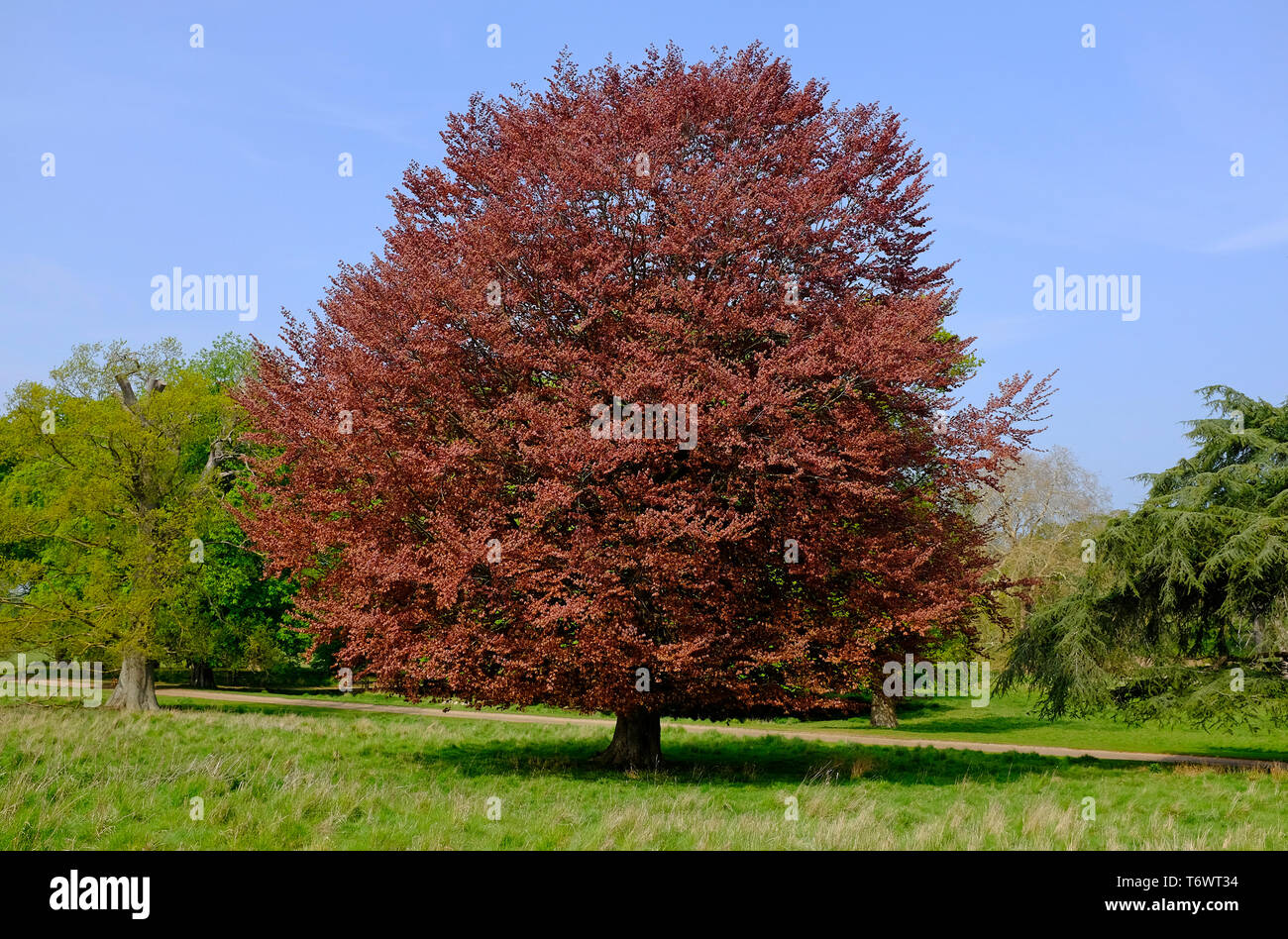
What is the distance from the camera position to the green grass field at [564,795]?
852cm

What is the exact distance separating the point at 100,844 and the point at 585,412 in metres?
7.20

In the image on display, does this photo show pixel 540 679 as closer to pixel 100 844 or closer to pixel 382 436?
pixel 382 436

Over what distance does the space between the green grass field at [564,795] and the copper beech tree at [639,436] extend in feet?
5.06

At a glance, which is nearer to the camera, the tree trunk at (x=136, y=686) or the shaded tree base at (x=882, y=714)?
the tree trunk at (x=136, y=686)

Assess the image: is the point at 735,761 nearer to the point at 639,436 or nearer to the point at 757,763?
the point at 757,763

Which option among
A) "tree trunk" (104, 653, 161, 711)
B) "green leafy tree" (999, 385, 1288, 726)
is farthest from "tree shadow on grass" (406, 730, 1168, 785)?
"tree trunk" (104, 653, 161, 711)

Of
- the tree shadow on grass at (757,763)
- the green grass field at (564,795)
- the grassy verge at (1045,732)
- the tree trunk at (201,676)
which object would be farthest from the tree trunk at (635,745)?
the tree trunk at (201,676)

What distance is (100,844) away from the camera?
25.8 ft

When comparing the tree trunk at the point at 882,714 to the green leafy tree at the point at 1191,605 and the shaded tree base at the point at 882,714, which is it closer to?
the shaded tree base at the point at 882,714

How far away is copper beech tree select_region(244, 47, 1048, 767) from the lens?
1188cm

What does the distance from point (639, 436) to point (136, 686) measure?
22336 mm

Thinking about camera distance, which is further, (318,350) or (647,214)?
Result: (318,350)
